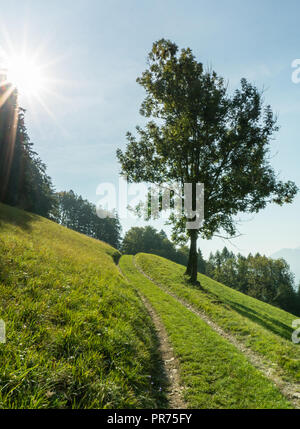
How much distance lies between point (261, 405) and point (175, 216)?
1851 centimetres

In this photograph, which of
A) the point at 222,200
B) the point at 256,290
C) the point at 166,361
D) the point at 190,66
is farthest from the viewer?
the point at 256,290

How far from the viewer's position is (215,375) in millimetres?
6547

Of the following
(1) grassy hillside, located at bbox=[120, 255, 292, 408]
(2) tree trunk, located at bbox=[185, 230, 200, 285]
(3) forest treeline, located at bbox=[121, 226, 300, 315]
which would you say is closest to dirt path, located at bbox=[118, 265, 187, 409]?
(1) grassy hillside, located at bbox=[120, 255, 292, 408]

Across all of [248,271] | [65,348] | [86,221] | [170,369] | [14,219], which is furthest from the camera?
[86,221]

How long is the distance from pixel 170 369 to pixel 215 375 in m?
1.53

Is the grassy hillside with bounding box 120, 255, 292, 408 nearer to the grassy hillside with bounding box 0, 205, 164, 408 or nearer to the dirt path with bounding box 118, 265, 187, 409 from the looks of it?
the dirt path with bounding box 118, 265, 187, 409

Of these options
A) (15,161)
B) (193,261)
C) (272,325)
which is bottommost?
(272,325)

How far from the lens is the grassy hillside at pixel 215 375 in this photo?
5.46 metres

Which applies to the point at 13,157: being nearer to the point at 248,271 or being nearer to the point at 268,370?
the point at 268,370

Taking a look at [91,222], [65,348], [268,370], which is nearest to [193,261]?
[268,370]

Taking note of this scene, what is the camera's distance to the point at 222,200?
20.1 meters

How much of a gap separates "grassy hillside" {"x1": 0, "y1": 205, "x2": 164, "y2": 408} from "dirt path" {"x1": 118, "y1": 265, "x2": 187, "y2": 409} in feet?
1.19
